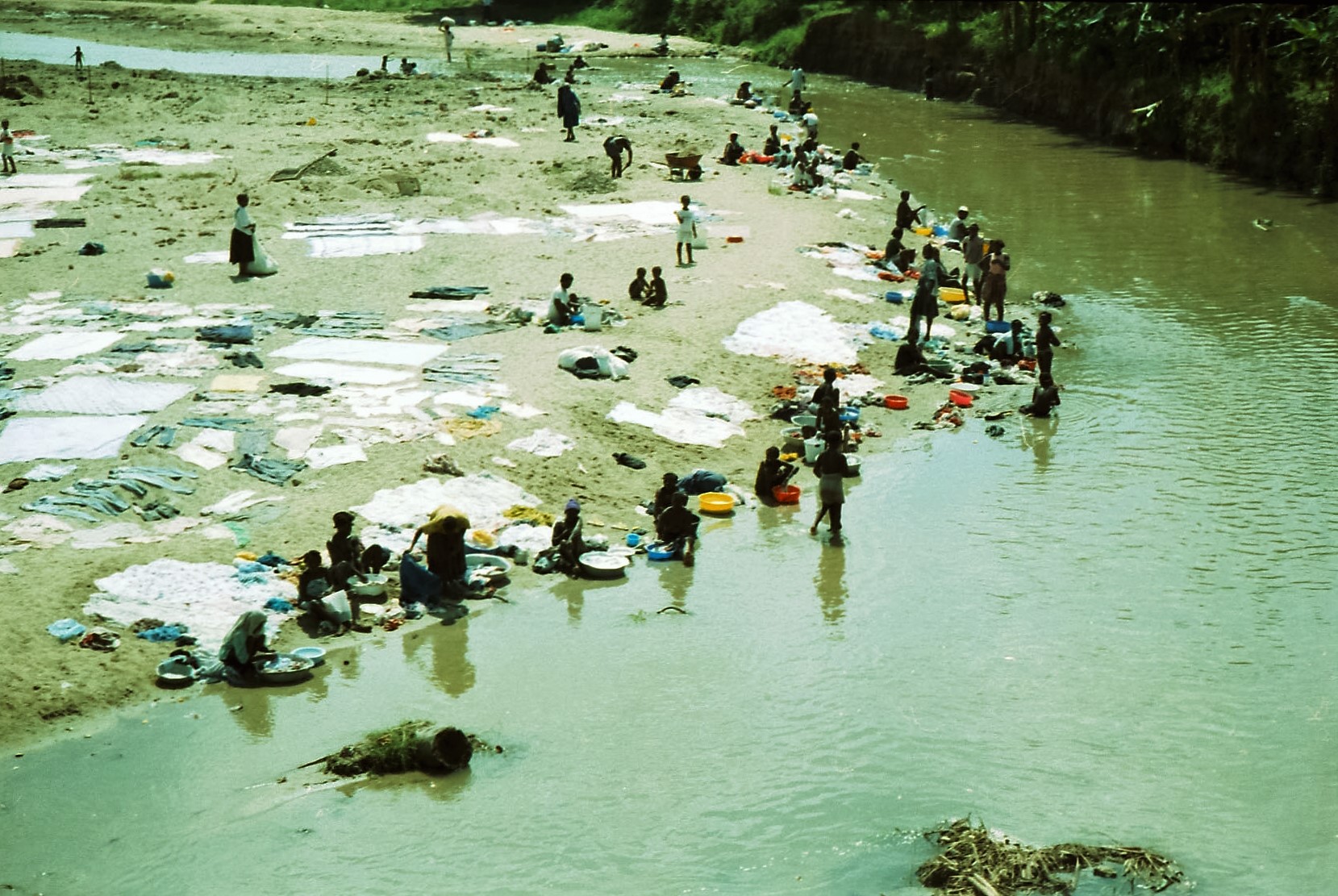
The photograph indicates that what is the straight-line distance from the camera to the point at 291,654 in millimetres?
11336

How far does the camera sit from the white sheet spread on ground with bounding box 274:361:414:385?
16297mm

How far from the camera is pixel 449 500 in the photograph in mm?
13867

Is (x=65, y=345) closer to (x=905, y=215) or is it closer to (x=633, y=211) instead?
(x=633, y=211)

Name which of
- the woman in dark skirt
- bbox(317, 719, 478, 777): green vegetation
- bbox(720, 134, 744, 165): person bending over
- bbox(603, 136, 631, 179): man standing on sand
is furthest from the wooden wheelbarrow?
bbox(317, 719, 478, 777): green vegetation

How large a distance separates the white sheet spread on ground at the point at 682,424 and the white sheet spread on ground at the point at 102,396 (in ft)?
16.3

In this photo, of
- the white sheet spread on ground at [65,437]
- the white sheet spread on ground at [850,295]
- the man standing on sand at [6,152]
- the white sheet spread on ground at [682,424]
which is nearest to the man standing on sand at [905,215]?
the white sheet spread on ground at [850,295]

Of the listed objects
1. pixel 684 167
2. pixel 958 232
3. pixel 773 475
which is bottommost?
pixel 773 475

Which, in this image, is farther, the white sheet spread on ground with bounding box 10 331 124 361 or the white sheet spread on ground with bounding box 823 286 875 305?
the white sheet spread on ground with bounding box 823 286 875 305

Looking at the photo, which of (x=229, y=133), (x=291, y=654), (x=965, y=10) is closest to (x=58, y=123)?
(x=229, y=133)

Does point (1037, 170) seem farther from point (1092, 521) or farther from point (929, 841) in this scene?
point (929, 841)

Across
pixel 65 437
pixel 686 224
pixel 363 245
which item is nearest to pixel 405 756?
pixel 65 437

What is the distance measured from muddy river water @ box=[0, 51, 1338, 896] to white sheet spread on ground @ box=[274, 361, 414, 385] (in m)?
4.54

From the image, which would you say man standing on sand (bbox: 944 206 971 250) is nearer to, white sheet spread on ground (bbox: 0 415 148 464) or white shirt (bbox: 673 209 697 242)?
white shirt (bbox: 673 209 697 242)

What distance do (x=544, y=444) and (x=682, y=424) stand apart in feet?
6.37
